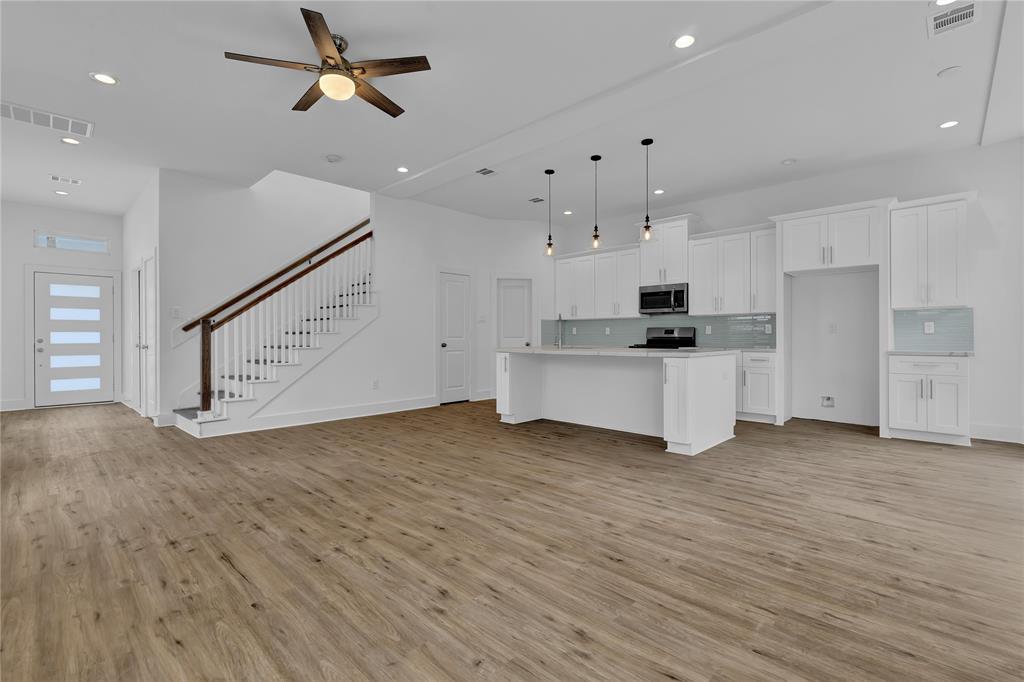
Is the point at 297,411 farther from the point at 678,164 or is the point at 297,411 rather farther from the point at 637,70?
the point at 678,164

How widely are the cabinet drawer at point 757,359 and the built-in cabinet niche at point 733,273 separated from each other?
62 centimetres

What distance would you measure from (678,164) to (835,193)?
2176 millimetres

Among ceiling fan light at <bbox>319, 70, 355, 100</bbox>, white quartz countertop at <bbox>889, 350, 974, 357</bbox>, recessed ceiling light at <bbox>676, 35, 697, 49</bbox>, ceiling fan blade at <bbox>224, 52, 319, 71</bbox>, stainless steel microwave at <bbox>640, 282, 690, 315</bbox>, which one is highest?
recessed ceiling light at <bbox>676, 35, 697, 49</bbox>

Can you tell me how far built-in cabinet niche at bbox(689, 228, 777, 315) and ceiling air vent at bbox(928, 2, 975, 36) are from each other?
3.09m

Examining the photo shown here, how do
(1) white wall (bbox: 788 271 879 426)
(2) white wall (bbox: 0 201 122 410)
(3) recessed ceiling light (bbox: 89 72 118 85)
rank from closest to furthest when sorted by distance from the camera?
(3) recessed ceiling light (bbox: 89 72 118 85) < (1) white wall (bbox: 788 271 879 426) < (2) white wall (bbox: 0 201 122 410)

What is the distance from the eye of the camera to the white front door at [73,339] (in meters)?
7.21

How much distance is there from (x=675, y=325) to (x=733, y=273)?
1.25 m

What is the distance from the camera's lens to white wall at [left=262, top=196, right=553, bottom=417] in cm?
639

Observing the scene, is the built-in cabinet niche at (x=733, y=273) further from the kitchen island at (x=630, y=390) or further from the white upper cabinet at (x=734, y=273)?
the kitchen island at (x=630, y=390)

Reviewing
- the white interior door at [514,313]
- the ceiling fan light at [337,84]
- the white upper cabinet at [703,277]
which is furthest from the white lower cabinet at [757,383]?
the ceiling fan light at [337,84]

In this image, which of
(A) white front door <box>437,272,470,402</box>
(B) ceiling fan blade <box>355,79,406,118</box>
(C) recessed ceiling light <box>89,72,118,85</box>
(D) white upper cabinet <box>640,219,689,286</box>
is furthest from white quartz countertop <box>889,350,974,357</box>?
(C) recessed ceiling light <box>89,72,118,85</box>

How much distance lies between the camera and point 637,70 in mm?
3635

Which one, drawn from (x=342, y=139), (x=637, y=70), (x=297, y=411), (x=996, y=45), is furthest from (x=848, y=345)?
(x=297, y=411)

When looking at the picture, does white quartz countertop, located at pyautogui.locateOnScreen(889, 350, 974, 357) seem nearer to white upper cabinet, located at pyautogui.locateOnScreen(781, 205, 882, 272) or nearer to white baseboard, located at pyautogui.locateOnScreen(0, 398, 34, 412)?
white upper cabinet, located at pyautogui.locateOnScreen(781, 205, 882, 272)
